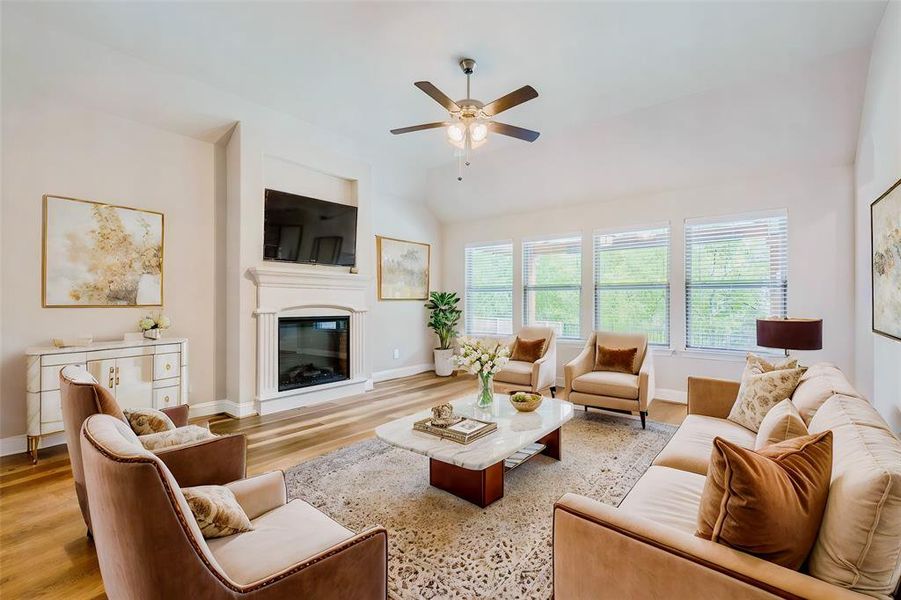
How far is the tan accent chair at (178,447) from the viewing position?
170 centimetres

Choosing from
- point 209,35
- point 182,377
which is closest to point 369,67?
point 209,35

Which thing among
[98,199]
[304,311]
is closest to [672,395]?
[304,311]

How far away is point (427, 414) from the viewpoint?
9.84ft

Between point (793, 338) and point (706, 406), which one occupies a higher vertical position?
point (793, 338)

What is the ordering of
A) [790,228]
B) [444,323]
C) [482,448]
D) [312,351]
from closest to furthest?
[482,448] → [790,228] → [312,351] → [444,323]

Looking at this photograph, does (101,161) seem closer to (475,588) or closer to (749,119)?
(475,588)

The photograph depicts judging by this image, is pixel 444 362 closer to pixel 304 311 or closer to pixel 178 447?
pixel 304 311

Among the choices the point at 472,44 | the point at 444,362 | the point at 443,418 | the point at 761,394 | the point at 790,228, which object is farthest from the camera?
the point at 444,362

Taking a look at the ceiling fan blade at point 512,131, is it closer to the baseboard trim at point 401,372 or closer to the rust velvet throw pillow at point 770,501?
the rust velvet throw pillow at point 770,501

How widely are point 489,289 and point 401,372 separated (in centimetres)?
204

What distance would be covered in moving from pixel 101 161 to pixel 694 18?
17.0 ft

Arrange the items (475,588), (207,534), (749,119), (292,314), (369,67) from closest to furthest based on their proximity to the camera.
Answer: (207,534), (475,588), (369,67), (749,119), (292,314)

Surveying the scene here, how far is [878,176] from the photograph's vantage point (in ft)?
9.75

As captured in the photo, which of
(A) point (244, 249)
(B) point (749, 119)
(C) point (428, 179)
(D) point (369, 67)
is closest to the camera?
(D) point (369, 67)
